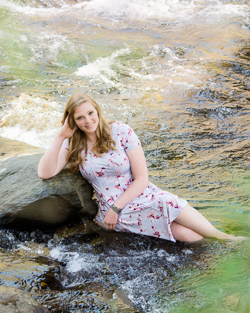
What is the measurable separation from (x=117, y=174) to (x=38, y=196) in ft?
2.75

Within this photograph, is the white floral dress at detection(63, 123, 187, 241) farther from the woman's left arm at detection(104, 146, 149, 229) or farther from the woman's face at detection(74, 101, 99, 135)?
the woman's face at detection(74, 101, 99, 135)

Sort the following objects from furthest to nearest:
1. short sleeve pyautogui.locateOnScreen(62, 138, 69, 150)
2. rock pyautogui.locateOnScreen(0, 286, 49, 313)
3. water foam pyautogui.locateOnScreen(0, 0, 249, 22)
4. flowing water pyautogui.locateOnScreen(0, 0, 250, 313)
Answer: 1. water foam pyautogui.locateOnScreen(0, 0, 249, 22)
2. short sleeve pyautogui.locateOnScreen(62, 138, 69, 150)
3. flowing water pyautogui.locateOnScreen(0, 0, 250, 313)
4. rock pyautogui.locateOnScreen(0, 286, 49, 313)

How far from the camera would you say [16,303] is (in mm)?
2041

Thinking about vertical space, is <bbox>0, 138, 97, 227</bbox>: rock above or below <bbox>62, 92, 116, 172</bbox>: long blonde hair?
below

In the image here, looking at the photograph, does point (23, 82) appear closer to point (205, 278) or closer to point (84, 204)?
point (84, 204)

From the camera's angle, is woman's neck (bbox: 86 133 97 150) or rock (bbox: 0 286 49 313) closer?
rock (bbox: 0 286 49 313)

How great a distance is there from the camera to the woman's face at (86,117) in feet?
10.1

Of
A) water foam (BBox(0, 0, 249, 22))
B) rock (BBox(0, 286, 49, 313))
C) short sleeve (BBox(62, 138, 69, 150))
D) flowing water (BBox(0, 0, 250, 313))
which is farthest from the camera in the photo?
water foam (BBox(0, 0, 249, 22))

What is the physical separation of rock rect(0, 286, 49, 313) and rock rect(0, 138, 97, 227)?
1.20 metres

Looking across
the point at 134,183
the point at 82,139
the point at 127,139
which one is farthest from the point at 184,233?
the point at 82,139

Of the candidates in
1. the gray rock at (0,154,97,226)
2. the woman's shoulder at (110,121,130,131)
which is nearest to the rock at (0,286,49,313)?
the gray rock at (0,154,97,226)

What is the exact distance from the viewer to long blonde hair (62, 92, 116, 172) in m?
3.09

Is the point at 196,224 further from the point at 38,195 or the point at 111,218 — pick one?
the point at 38,195

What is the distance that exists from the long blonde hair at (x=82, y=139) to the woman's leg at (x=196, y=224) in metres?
0.95
